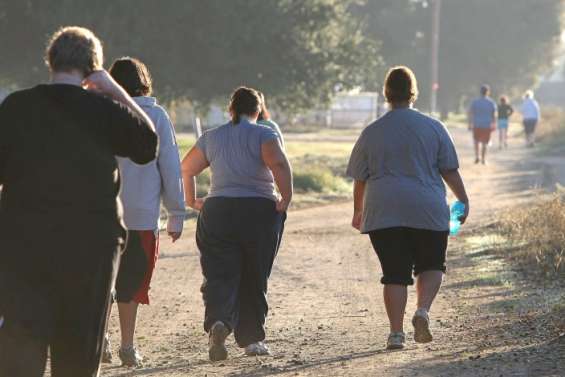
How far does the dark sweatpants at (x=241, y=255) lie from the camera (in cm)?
825

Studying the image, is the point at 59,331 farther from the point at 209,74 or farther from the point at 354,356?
the point at 209,74

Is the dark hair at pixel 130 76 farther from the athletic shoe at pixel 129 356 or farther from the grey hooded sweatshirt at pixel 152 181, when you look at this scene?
the athletic shoe at pixel 129 356

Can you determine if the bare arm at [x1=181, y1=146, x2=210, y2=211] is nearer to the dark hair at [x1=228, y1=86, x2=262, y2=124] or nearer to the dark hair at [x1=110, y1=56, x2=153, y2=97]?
the dark hair at [x1=228, y1=86, x2=262, y2=124]

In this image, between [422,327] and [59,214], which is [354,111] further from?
[59,214]

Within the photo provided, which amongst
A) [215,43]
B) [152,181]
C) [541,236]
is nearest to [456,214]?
[152,181]

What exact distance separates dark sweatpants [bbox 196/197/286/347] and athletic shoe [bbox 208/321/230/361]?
20cm

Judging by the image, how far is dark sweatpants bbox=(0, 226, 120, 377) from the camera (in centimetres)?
498

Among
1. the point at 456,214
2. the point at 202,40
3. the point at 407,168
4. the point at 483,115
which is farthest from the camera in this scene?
the point at 202,40

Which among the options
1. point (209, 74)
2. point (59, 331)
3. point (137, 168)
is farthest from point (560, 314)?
point (209, 74)

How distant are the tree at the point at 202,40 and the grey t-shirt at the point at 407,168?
19149 mm

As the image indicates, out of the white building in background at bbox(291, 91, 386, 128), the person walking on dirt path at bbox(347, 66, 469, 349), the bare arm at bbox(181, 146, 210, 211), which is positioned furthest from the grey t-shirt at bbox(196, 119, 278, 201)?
the white building in background at bbox(291, 91, 386, 128)

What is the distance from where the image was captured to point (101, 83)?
17.3ft

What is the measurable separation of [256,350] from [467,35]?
73.6m

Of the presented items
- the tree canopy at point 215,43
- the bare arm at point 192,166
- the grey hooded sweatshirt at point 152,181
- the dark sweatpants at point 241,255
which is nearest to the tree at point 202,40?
the tree canopy at point 215,43
